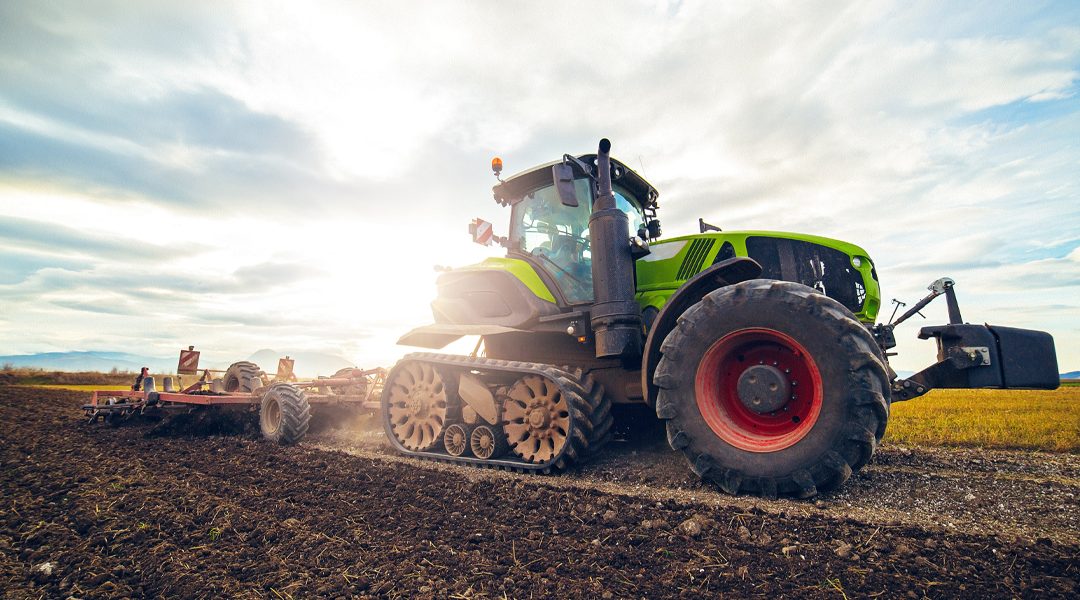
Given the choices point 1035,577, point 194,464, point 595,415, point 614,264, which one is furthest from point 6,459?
point 1035,577

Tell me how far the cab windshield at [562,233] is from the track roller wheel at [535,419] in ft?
3.45

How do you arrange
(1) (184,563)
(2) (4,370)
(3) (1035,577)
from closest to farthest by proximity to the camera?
(3) (1035,577), (1) (184,563), (2) (4,370)

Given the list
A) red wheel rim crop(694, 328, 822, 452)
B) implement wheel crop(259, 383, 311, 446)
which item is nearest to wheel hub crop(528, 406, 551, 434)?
red wheel rim crop(694, 328, 822, 452)

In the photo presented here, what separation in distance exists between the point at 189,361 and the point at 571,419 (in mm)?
8493

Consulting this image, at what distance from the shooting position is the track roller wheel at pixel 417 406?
19.3ft

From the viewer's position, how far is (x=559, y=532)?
298cm

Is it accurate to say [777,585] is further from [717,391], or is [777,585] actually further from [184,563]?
[184,563]

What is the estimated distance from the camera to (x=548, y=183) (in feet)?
20.1

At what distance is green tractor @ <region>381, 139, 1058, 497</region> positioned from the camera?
11.4 ft

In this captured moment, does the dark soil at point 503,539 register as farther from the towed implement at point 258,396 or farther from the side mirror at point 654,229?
the side mirror at point 654,229

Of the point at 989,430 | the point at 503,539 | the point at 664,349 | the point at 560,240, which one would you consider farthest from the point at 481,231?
the point at 989,430

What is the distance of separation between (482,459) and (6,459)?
18.7ft

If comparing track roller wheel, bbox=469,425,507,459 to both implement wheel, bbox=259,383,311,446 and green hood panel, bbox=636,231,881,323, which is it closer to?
green hood panel, bbox=636,231,881,323

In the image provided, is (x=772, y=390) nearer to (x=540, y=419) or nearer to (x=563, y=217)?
(x=540, y=419)
